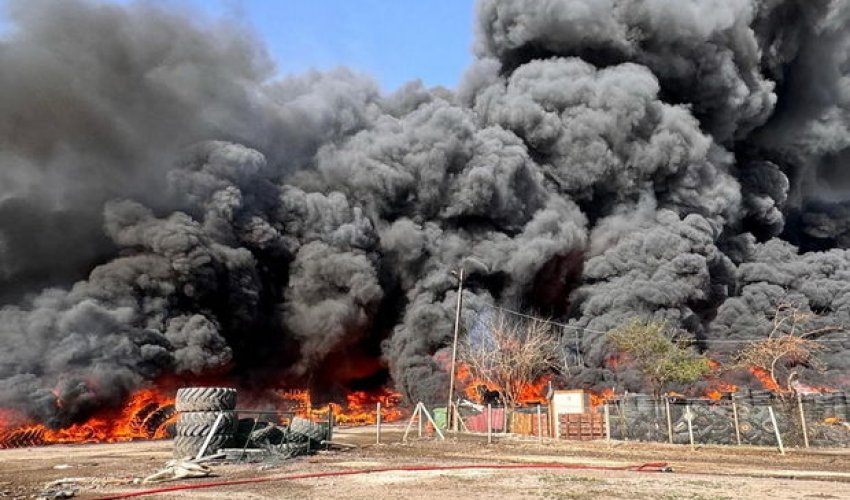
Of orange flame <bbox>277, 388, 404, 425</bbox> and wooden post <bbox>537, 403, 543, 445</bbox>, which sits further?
orange flame <bbox>277, 388, 404, 425</bbox>

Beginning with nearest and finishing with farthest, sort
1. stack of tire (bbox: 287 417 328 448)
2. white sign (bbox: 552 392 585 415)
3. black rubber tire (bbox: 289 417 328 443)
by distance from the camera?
stack of tire (bbox: 287 417 328 448)
black rubber tire (bbox: 289 417 328 443)
white sign (bbox: 552 392 585 415)

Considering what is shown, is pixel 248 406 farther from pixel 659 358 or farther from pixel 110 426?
pixel 659 358

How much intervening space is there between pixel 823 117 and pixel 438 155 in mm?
43998

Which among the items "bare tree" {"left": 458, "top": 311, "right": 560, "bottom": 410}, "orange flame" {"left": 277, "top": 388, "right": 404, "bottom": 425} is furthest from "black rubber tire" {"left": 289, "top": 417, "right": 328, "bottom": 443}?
"orange flame" {"left": 277, "top": 388, "right": 404, "bottom": 425}

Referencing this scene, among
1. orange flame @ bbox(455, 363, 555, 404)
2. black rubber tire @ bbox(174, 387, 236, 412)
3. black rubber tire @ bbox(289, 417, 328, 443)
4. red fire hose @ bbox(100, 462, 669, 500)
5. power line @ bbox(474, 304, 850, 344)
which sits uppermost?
power line @ bbox(474, 304, 850, 344)

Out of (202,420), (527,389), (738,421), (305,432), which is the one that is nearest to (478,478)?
(202,420)

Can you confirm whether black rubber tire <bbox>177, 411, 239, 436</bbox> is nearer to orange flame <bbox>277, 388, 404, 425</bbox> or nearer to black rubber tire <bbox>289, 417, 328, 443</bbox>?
black rubber tire <bbox>289, 417, 328, 443</bbox>

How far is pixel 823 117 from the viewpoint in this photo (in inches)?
2611

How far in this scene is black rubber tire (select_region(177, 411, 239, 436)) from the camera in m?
16.6

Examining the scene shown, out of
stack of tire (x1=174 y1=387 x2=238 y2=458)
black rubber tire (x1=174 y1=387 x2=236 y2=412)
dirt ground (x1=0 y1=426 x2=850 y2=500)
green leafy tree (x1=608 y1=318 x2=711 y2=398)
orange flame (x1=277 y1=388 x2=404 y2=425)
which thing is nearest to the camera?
dirt ground (x1=0 y1=426 x2=850 y2=500)

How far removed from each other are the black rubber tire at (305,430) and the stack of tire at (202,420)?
2.13m

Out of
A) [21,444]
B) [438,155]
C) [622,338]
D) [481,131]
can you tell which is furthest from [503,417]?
[481,131]

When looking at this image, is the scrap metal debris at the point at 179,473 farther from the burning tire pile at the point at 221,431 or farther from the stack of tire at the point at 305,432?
the stack of tire at the point at 305,432

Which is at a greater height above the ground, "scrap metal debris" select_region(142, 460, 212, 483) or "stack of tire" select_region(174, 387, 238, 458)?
"stack of tire" select_region(174, 387, 238, 458)
